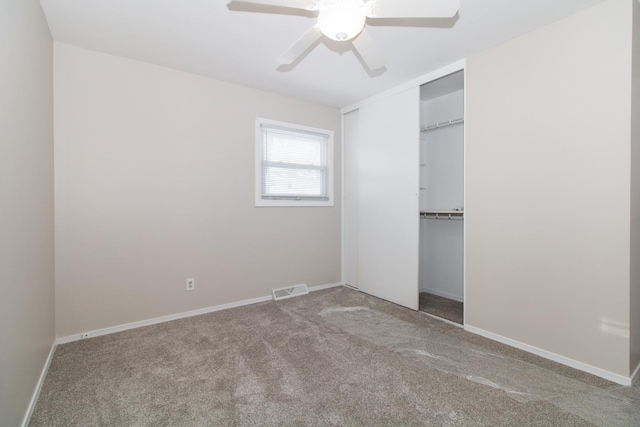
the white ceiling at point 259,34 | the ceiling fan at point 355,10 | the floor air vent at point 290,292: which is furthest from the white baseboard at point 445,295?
the ceiling fan at point 355,10

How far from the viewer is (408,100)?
3186 millimetres

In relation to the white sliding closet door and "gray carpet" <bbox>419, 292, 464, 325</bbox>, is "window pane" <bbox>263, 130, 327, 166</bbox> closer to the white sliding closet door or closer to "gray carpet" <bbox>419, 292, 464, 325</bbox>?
the white sliding closet door

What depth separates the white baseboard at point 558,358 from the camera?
1.86 m

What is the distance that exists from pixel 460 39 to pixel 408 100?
867 mm

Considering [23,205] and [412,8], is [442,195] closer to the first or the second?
[412,8]

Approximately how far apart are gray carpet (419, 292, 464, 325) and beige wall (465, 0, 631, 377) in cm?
37

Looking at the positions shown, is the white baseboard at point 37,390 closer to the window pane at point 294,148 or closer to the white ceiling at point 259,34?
the white ceiling at point 259,34

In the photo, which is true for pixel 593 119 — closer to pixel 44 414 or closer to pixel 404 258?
pixel 404 258

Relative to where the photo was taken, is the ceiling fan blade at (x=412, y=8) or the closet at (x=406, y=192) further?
the closet at (x=406, y=192)

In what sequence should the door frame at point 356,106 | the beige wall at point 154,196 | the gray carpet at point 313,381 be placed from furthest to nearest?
the door frame at point 356,106 → the beige wall at point 154,196 → the gray carpet at point 313,381

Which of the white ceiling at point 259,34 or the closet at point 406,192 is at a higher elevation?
the white ceiling at point 259,34

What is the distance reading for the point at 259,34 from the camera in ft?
7.47

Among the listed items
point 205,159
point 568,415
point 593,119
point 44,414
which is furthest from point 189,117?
point 568,415

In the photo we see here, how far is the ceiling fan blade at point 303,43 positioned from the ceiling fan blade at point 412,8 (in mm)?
329
